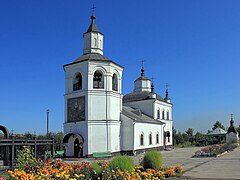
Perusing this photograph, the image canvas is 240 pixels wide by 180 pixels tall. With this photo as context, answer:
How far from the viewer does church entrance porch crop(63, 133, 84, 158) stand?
28.5 metres

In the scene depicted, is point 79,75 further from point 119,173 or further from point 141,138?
point 119,173

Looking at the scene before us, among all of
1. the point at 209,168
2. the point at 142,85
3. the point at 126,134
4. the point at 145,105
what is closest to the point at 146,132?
the point at 126,134

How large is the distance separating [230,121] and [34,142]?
45.0 meters

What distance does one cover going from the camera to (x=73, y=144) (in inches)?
1163

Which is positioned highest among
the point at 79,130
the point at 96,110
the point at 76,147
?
the point at 96,110

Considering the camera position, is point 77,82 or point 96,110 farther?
point 77,82

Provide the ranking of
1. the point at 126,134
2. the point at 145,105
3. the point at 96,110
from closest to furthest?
the point at 96,110
the point at 126,134
the point at 145,105

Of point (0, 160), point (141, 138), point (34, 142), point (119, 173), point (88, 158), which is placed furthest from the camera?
point (141, 138)

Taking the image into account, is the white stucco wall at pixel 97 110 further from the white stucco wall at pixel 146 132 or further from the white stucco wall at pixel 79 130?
the white stucco wall at pixel 146 132

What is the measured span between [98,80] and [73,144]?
267 inches

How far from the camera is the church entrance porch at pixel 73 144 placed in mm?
28550

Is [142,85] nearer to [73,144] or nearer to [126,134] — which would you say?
[126,134]

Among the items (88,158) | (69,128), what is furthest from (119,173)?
(69,128)

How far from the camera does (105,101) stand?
29.3 meters
